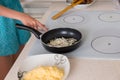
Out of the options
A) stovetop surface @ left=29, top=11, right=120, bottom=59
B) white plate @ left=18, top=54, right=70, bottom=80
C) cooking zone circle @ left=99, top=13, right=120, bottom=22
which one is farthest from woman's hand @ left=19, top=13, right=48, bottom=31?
cooking zone circle @ left=99, top=13, right=120, bottom=22

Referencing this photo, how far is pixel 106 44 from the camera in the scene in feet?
3.01

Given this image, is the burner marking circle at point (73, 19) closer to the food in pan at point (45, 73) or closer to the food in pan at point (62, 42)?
the food in pan at point (62, 42)

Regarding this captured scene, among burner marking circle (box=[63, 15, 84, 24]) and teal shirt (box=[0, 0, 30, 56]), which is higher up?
burner marking circle (box=[63, 15, 84, 24])

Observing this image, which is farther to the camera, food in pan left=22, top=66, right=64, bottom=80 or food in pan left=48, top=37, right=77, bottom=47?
food in pan left=48, top=37, right=77, bottom=47

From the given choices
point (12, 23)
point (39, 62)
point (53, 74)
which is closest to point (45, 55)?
point (39, 62)

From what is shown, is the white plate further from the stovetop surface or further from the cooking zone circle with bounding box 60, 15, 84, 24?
the cooking zone circle with bounding box 60, 15, 84, 24

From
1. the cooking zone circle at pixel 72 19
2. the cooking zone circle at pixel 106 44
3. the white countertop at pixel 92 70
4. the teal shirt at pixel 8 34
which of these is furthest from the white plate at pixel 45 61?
the teal shirt at pixel 8 34

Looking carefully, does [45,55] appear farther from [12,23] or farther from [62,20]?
[12,23]

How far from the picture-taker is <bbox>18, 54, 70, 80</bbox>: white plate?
795mm

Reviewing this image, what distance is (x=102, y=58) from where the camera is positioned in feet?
2.77

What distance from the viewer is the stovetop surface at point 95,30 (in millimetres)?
875

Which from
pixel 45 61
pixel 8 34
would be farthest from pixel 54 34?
pixel 8 34

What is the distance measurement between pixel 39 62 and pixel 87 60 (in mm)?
188

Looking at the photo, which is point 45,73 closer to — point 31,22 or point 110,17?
point 31,22
